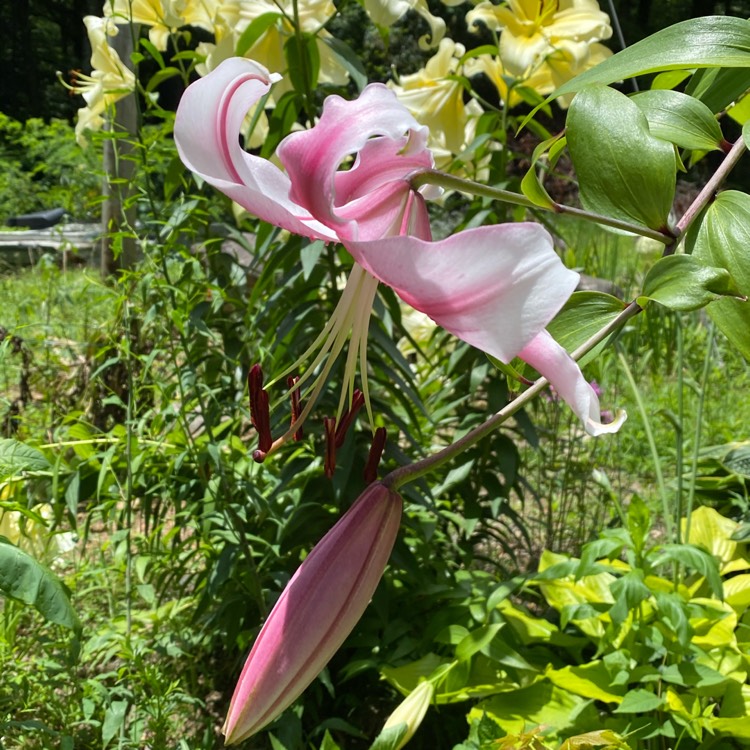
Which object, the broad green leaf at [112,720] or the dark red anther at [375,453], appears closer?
the dark red anther at [375,453]

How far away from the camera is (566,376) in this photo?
348mm

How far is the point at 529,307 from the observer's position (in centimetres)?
27

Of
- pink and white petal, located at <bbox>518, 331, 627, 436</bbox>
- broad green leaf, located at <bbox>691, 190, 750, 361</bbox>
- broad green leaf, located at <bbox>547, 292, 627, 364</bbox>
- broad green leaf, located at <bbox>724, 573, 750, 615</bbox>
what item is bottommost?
broad green leaf, located at <bbox>724, 573, 750, 615</bbox>

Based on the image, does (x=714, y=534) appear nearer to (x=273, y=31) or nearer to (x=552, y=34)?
(x=552, y=34)

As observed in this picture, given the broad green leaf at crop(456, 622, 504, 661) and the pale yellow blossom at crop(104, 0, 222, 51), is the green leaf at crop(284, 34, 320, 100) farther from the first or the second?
the broad green leaf at crop(456, 622, 504, 661)

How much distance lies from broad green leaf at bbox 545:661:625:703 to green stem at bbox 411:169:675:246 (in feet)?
→ 2.58

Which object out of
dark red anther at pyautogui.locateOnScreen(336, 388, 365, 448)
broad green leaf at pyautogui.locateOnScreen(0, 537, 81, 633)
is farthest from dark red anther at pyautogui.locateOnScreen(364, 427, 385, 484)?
broad green leaf at pyautogui.locateOnScreen(0, 537, 81, 633)

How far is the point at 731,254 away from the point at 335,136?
166 mm

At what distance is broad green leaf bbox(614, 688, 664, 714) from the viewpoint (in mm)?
916

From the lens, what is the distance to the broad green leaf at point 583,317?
409mm

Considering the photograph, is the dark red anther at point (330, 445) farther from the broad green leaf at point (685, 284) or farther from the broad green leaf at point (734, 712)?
the broad green leaf at point (734, 712)

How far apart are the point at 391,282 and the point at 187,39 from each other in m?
1.08

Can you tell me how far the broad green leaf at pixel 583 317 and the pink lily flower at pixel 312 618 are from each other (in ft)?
0.40

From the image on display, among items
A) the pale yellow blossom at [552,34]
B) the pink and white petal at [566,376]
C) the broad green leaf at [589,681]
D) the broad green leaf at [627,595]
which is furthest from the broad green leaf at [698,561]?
the pink and white petal at [566,376]
